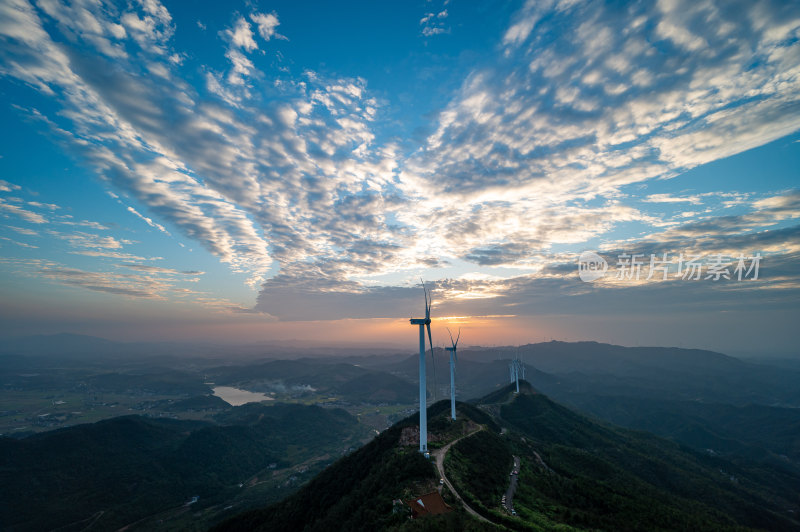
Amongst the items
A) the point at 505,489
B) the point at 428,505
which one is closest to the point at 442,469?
the point at 505,489

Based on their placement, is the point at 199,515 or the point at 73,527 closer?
the point at 73,527

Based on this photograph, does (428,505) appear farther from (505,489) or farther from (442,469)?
(505,489)

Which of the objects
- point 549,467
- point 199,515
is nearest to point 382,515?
point 549,467

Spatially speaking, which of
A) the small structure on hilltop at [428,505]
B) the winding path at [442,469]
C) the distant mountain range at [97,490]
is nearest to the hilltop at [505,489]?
the winding path at [442,469]

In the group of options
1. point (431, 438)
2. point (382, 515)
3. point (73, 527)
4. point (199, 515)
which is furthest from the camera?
point (199, 515)

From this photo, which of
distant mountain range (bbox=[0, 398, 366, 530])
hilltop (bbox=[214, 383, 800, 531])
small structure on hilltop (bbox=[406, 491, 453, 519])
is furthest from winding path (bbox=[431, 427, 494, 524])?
distant mountain range (bbox=[0, 398, 366, 530])

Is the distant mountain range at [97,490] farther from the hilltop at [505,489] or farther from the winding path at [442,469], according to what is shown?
the winding path at [442,469]

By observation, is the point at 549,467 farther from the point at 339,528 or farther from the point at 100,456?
the point at 100,456
